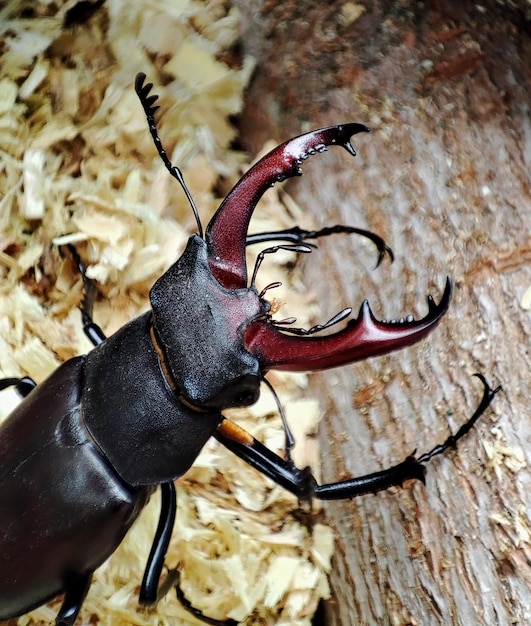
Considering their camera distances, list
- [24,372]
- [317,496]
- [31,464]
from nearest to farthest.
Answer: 1. [31,464]
2. [317,496]
3. [24,372]

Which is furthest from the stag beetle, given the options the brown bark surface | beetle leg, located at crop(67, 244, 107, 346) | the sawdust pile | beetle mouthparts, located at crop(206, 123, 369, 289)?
beetle leg, located at crop(67, 244, 107, 346)

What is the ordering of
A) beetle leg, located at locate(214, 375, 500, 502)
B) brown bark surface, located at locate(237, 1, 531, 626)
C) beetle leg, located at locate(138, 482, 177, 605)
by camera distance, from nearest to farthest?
1. brown bark surface, located at locate(237, 1, 531, 626)
2. beetle leg, located at locate(214, 375, 500, 502)
3. beetle leg, located at locate(138, 482, 177, 605)

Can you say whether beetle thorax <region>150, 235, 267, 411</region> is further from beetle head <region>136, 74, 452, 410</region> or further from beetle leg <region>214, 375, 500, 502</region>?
beetle leg <region>214, 375, 500, 502</region>

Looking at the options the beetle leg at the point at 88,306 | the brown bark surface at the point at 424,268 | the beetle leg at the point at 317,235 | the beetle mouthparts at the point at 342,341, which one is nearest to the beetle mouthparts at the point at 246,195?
the beetle mouthparts at the point at 342,341

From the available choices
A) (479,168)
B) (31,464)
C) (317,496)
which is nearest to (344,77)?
(479,168)

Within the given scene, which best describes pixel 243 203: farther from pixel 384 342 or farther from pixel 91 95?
pixel 91 95

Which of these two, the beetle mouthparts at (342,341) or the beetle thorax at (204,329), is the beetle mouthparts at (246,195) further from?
the beetle mouthparts at (342,341)

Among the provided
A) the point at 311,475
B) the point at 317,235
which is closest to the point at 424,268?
the point at 317,235
